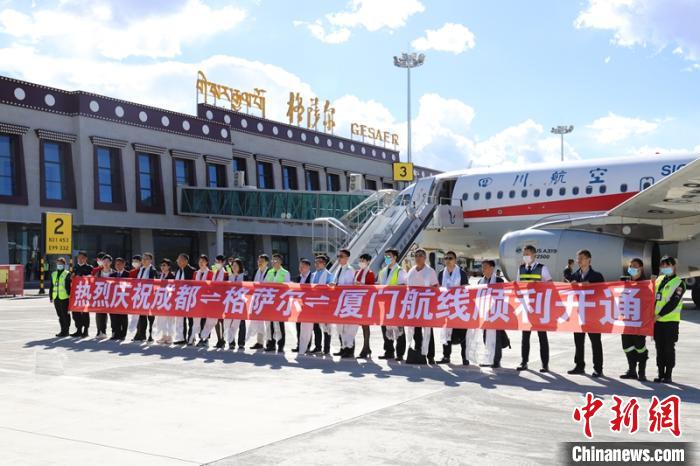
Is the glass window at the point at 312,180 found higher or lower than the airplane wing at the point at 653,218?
higher

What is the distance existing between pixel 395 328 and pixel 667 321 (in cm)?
484

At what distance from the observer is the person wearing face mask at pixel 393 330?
13310 millimetres

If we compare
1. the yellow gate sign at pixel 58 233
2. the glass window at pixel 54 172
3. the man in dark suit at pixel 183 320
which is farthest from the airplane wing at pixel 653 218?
the glass window at pixel 54 172

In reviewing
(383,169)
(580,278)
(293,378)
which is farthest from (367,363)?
(383,169)

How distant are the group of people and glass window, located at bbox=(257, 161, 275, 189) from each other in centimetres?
3770

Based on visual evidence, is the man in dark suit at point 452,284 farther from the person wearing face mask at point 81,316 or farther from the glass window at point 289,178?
the glass window at point 289,178

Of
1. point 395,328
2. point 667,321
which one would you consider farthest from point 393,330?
point 667,321

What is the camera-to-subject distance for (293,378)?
11.1 metres

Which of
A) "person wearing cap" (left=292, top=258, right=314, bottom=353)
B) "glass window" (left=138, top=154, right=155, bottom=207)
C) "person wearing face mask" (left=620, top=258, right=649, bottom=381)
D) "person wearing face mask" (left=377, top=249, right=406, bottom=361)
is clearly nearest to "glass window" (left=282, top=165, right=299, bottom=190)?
"glass window" (left=138, top=154, right=155, bottom=207)

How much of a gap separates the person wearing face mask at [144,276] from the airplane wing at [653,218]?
10.9 metres

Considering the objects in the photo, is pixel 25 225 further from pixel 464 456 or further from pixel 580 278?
pixel 464 456

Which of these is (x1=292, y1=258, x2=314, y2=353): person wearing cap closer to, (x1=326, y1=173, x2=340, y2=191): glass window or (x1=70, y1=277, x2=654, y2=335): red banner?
(x1=70, y1=277, x2=654, y2=335): red banner

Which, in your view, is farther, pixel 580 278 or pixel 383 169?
pixel 383 169

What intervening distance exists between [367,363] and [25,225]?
35387 mm
